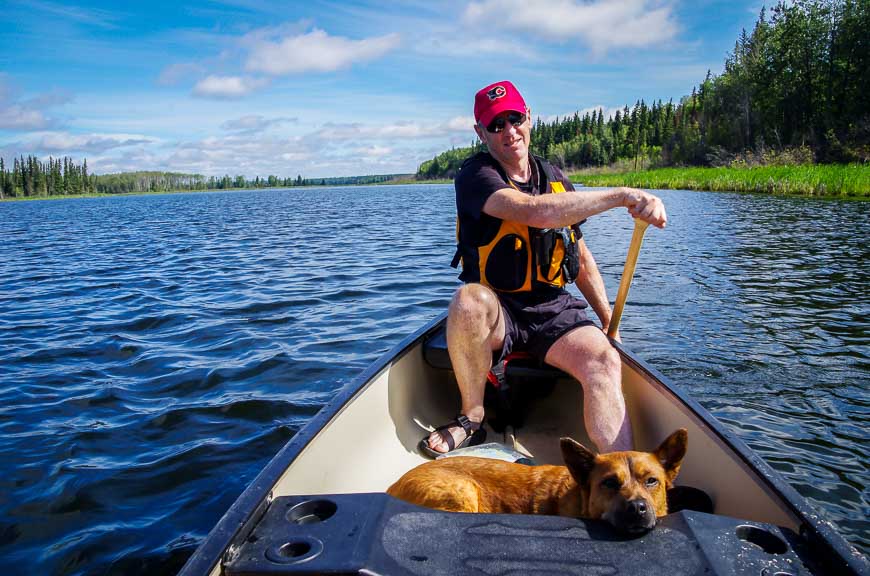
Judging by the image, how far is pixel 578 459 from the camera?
2492mm

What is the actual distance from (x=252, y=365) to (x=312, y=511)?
532 centimetres

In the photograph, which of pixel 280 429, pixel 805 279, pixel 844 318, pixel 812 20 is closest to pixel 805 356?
pixel 844 318

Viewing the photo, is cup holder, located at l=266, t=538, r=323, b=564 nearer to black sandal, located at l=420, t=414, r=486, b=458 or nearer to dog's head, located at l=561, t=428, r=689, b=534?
dog's head, located at l=561, t=428, r=689, b=534

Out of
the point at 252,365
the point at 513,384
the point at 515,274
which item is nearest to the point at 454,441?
the point at 513,384

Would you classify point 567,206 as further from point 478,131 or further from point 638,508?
point 638,508

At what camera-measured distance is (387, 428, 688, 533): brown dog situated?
7.61 feet

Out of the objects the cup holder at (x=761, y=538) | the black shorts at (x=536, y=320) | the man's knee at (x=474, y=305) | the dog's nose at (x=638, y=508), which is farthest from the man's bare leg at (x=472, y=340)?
the cup holder at (x=761, y=538)

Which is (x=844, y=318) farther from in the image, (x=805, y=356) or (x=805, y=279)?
(x=805, y=279)

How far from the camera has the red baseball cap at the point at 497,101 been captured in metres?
4.19

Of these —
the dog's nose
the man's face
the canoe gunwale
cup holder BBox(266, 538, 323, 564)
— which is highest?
the man's face

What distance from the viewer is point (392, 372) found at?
174 inches

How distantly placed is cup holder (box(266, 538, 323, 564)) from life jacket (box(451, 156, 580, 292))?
2525 mm

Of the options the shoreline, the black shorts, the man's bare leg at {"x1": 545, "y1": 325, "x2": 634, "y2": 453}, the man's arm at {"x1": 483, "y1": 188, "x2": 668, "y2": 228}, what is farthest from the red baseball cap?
the shoreline

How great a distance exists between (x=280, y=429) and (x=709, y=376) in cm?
474
